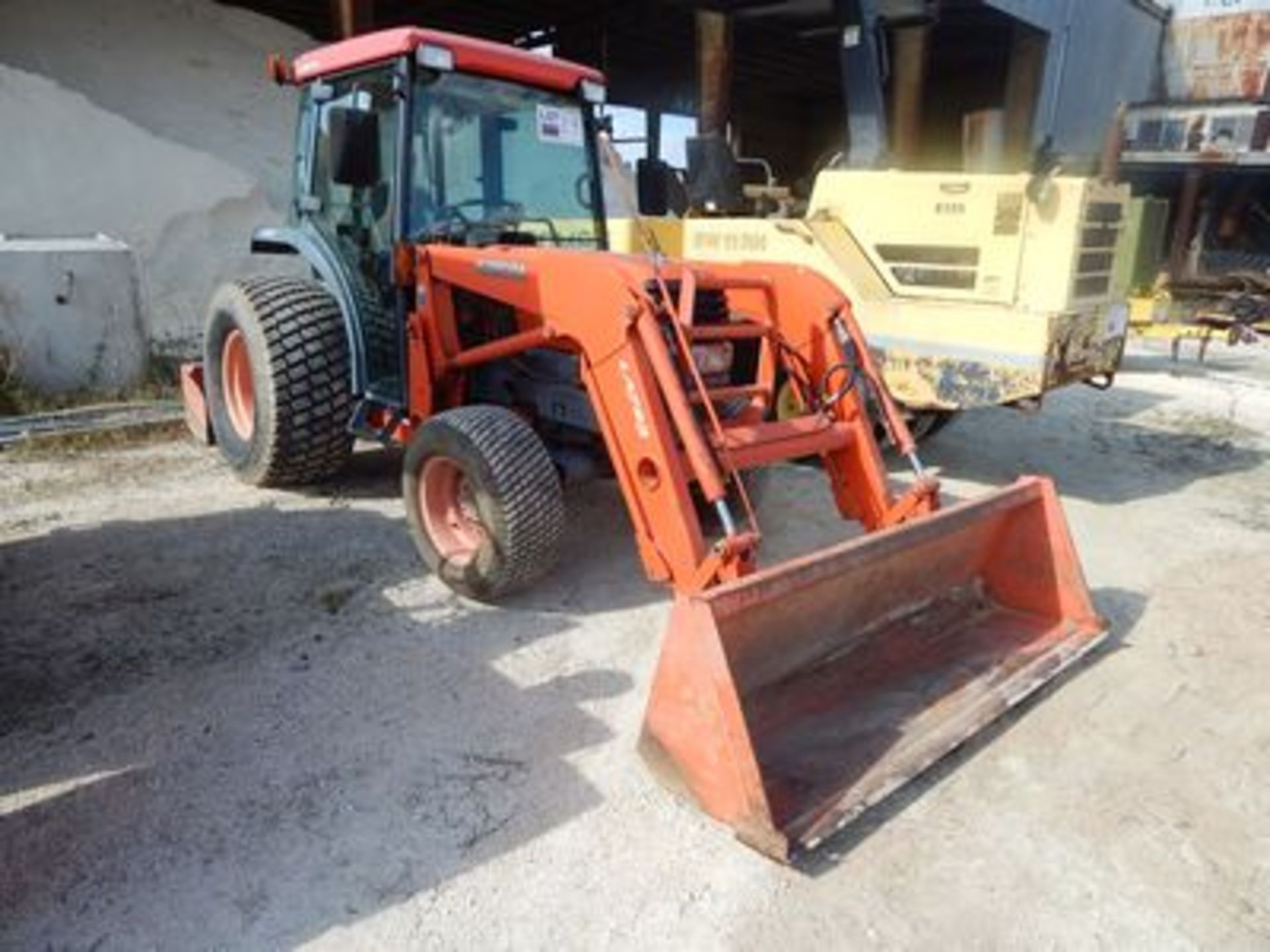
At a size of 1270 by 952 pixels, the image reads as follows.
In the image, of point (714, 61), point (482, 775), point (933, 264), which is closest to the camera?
point (482, 775)

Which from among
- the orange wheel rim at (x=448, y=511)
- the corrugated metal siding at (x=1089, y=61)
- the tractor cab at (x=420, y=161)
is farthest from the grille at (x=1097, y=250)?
the corrugated metal siding at (x=1089, y=61)

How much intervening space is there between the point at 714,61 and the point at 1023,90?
232 inches

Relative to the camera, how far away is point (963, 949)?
2.40 meters

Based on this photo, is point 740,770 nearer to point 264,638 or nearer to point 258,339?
point 264,638

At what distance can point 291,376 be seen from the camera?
489 centimetres

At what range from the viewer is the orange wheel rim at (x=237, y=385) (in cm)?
561

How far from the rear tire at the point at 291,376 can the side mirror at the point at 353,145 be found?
36.8 inches

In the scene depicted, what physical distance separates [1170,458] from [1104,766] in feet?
15.7

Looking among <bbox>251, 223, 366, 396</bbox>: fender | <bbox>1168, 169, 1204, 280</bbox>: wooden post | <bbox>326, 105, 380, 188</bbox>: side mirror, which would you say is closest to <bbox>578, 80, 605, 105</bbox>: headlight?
<bbox>326, 105, 380, 188</bbox>: side mirror

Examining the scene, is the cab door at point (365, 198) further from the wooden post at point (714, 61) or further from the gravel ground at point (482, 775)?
the wooden post at point (714, 61)

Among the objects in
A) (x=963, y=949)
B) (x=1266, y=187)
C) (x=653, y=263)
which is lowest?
(x=963, y=949)

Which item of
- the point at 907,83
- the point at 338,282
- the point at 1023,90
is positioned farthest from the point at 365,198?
the point at 1023,90

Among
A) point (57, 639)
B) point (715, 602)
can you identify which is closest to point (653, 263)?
point (715, 602)

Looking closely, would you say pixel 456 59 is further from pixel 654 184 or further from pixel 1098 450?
pixel 1098 450
